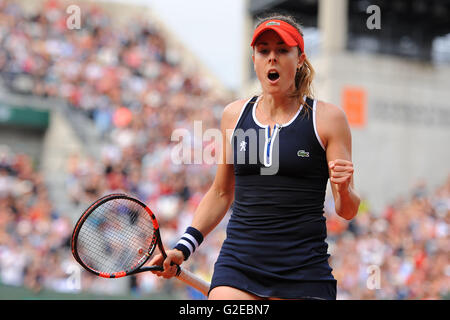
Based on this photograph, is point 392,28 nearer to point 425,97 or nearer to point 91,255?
point 425,97

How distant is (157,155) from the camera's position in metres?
12.9

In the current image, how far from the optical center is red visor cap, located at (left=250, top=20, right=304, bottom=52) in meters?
2.74

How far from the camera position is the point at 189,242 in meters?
3.04

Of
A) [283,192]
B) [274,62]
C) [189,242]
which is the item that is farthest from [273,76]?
[189,242]

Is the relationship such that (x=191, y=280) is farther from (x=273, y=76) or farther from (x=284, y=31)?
(x=284, y=31)

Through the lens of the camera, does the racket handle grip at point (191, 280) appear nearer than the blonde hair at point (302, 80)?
No

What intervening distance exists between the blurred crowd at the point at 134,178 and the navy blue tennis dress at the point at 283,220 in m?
4.91

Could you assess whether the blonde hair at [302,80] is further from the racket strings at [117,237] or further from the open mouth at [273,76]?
the racket strings at [117,237]

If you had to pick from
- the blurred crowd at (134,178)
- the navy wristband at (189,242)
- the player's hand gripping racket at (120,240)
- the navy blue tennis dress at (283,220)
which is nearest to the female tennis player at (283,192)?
the navy blue tennis dress at (283,220)

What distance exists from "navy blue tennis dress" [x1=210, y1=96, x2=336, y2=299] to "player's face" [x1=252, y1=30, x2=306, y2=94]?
0.50ft

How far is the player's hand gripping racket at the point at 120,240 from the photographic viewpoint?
2.95m

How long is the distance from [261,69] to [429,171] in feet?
44.2

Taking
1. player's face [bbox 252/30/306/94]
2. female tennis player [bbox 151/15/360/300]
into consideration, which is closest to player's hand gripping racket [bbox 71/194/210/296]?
female tennis player [bbox 151/15/360/300]

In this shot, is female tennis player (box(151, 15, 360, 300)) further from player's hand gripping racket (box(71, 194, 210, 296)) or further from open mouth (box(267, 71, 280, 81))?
player's hand gripping racket (box(71, 194, 210, 296))
